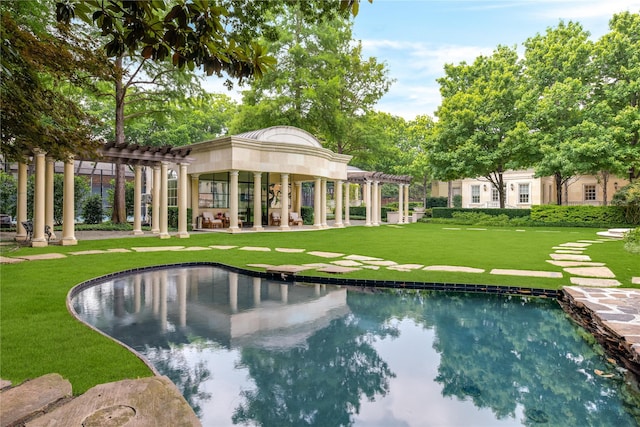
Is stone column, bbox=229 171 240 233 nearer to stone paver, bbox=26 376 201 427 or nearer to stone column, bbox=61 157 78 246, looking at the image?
stone column, bbox=61 157 78 246

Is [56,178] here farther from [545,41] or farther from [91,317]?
[545,41]

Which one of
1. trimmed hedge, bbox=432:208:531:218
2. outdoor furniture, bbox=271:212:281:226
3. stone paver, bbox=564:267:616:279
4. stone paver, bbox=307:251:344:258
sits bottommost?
stone paver, bbox=564:267:616:279

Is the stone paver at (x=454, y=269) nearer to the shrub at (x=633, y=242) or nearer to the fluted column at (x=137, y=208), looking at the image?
the shrub at (x=633, y=242)

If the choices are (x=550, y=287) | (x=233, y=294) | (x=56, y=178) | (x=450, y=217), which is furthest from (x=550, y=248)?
(x=56, y=178)

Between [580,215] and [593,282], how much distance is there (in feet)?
71.7

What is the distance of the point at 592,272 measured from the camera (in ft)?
27.6

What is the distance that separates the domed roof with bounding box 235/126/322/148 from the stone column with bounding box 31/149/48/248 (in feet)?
29.8

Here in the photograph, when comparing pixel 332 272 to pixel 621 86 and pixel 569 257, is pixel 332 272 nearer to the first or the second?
pixel 569 257

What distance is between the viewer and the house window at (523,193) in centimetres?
3900

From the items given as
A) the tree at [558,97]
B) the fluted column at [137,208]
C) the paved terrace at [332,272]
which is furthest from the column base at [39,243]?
the tree at [558,97]

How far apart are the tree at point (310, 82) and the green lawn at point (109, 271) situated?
14448 millimetres

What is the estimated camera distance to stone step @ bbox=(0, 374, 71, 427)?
8.41 feet

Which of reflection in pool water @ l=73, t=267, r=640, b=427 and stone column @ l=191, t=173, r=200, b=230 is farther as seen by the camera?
stone column @ l=191, t=173, r=200, b=230

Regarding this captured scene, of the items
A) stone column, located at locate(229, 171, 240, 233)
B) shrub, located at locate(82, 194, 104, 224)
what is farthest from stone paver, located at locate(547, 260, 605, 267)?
shrub, located at locate(82, 194, 104, 224)
